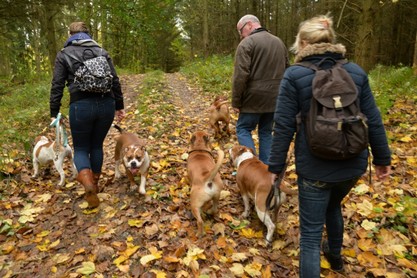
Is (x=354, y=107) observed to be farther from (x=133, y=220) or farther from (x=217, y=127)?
(x=217, y=127)

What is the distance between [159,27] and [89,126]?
2563cm

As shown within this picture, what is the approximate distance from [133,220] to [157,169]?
5.49ft

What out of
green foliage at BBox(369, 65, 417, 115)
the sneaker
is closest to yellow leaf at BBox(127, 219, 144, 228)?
the sneaker

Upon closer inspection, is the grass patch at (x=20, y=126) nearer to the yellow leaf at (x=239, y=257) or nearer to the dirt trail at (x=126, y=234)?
the dirt trail at (x=126, y=234)

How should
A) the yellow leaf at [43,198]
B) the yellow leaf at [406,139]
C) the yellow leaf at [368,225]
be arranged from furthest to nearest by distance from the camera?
the yellow leaf at [406,139] → the yellow leaf at [43,198] → the yellow leaf at [368,225]

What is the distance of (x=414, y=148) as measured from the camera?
19.3ft

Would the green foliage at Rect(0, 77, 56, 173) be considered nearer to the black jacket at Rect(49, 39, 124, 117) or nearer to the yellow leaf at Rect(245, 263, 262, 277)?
the black jacket at Rect(49, 39, 124, 117)

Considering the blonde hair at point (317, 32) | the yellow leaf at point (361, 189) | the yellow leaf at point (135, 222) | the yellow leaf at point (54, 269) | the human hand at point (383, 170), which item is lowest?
the yellow leaf at point (54, 269)

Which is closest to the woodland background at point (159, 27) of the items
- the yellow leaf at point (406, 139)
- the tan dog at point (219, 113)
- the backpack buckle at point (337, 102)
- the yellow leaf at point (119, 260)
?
the tan dog at point (219, 113)

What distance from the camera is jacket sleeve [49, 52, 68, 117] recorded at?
13.8 ft

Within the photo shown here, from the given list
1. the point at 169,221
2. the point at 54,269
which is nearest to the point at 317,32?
the point at 169,221

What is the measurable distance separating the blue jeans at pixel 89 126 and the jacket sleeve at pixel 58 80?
26 centimetres

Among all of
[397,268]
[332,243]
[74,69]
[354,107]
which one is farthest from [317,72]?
[74,69]

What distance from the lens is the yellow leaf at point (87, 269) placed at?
349 centimetres
